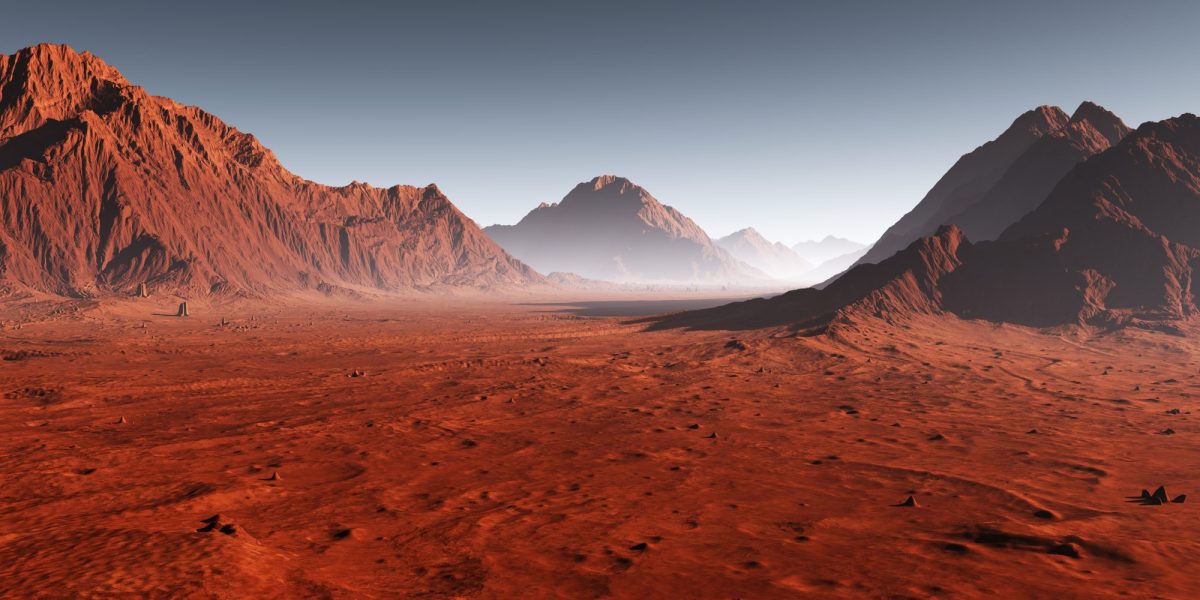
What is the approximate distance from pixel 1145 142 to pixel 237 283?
15441cm

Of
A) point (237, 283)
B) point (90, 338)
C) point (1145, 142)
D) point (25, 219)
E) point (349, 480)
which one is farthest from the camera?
point (237, 283)

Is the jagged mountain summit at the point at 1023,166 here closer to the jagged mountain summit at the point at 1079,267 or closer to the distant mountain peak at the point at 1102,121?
the distant mountain peak at the point at 1102,121

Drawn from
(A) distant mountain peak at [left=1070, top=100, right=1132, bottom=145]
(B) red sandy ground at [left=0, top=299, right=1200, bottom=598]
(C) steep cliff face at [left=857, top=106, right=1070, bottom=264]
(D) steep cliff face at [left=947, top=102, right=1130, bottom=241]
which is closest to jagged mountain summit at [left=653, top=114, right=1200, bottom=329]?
(B) red sandy ground at [left=0, top=299, right=1200, bottom=598]

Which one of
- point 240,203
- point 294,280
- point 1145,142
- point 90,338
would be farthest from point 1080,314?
point 240,203

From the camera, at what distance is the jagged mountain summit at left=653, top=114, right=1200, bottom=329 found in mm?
62594

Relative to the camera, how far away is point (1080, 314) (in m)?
61.0

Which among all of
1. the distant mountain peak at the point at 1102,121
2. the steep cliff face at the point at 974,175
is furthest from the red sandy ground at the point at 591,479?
the steep cliff face at the point at 974,175

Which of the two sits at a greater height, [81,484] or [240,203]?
[240,203]

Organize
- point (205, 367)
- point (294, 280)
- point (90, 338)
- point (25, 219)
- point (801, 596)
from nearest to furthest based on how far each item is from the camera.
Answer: point (801, 596) → point (205, 367) → point (90, 338) → point (25, 219) → point (294, 280)

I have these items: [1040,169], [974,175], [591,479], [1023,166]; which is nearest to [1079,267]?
[1040,169]

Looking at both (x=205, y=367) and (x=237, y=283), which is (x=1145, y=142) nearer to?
(x=205, y=367)

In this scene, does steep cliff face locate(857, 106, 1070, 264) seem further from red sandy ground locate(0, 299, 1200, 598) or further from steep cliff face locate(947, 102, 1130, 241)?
red sandy ground locate(0, 299, 1200, 598)

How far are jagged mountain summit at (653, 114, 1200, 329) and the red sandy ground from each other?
820 inches

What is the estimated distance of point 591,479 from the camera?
58.5 ft
